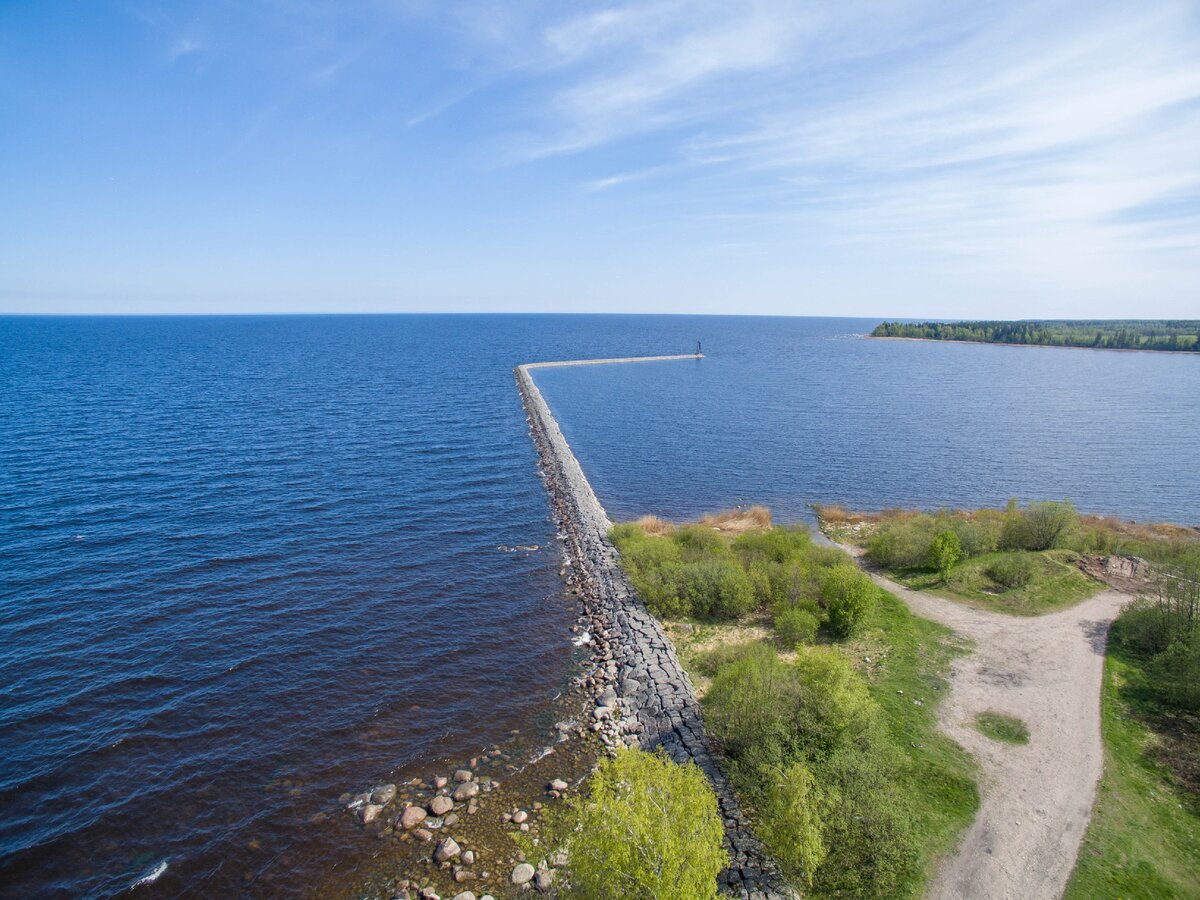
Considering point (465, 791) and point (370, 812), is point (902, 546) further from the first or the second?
point (370, 812)

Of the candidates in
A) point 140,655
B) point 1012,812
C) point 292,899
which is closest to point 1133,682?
point 1012,812

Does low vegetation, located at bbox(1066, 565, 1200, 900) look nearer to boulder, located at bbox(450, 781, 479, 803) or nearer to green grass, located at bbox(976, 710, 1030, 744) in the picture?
green grass, located at bbox(976, 710, 1030, 744)

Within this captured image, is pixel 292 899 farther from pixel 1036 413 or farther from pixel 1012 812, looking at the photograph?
pixel 1036 413

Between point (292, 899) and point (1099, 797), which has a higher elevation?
point (1099, 797)

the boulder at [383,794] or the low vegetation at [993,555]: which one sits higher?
the low vegetation at [993,555]

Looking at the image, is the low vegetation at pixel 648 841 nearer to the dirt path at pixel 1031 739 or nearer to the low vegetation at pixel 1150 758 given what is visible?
the dirt path at pixel 1031 739

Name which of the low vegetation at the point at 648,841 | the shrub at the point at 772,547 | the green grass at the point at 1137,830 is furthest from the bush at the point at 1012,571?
the low vegetation at the point at 648,841
